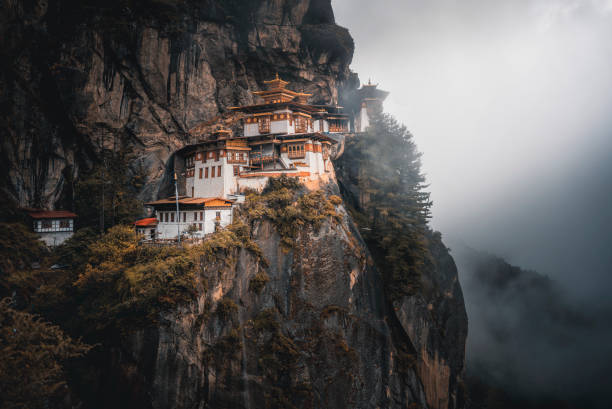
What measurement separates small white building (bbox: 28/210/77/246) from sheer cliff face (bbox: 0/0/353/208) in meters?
2.02

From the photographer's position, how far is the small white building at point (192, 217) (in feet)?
97.7

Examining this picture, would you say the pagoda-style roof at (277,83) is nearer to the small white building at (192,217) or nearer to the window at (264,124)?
the window at (264,124)

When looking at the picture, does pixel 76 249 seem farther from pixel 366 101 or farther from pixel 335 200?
pixel 366 101

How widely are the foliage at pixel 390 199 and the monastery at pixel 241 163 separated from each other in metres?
4.12

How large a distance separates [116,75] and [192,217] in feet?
54.5

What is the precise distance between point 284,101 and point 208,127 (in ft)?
29.9

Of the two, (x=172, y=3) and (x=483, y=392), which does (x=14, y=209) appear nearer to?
(x=172, y=3)

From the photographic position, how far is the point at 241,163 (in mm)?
36500

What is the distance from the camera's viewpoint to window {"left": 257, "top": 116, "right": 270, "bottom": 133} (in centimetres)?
4016

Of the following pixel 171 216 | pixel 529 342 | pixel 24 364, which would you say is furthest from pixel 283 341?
pixel 529 342

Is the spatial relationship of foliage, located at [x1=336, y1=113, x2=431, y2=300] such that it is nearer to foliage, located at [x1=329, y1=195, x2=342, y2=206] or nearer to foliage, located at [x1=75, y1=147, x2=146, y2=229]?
foliage, located at [x1=329, y1=195, x2=342, y2=206]

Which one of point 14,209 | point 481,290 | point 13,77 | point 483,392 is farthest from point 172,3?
point 481,290

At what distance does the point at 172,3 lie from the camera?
120ft

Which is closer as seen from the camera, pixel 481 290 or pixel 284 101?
pixel 284 101
